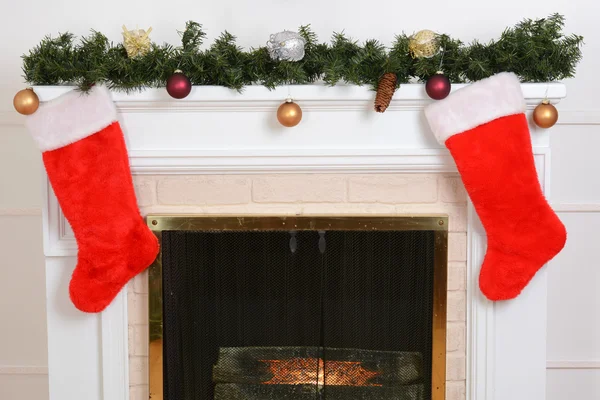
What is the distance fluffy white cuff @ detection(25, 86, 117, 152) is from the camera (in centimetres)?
180

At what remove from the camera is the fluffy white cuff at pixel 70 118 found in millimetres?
1801

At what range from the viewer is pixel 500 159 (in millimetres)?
1797

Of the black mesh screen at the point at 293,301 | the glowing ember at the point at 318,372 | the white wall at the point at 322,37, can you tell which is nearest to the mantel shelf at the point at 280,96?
the black mesh screen at the point at 293,301

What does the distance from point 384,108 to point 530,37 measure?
0.41 m

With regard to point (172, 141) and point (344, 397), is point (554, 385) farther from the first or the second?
point (172, 141)

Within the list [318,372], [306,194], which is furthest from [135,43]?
[318,372]

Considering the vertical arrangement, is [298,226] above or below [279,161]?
below

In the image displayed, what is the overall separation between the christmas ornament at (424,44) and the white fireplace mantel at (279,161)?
0.09m

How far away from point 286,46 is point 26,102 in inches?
25.7

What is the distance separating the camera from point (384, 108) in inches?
70.7

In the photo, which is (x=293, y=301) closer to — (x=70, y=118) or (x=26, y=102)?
(x=70, y=118)

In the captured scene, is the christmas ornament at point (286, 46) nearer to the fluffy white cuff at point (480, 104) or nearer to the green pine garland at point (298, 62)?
the green pine garland at point (298, 62)

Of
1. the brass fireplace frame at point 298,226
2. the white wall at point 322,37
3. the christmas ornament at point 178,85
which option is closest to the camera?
the christmas ornament at point 178,85

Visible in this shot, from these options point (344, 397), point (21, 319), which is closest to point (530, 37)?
point (344, 397)
